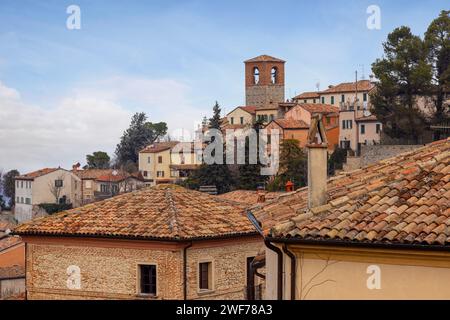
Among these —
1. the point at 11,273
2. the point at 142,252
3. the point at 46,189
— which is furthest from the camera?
the point at 46,189

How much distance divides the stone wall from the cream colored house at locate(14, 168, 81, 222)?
6236cm

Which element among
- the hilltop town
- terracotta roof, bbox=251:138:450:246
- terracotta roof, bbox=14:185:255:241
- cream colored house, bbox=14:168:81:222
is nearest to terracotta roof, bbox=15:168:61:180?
cream colored house, bbox=14:168:81:222

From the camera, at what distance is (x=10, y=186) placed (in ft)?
324

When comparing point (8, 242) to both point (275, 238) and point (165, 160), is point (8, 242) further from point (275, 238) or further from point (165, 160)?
point (165, 160)

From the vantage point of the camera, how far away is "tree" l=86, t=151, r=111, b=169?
365 ft

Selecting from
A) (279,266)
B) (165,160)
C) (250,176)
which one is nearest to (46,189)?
(165,160)

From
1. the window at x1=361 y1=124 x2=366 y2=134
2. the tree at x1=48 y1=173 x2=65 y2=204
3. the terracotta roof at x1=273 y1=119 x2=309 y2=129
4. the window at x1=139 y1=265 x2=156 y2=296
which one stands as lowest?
the window at x1=139 y1=265 x2=156 y2=296

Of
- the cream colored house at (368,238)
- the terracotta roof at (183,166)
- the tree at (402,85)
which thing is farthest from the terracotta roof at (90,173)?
the cream colored house at (368,238)

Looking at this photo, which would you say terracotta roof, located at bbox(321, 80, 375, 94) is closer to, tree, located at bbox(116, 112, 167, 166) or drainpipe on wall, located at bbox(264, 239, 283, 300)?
tree, located at bbox(116, 112, 167, 166)

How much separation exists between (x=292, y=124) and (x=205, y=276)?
57308 mm

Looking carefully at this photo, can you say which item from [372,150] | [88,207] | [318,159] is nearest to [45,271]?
[88,207]

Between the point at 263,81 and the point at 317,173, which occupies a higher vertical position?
the point at 263,81
